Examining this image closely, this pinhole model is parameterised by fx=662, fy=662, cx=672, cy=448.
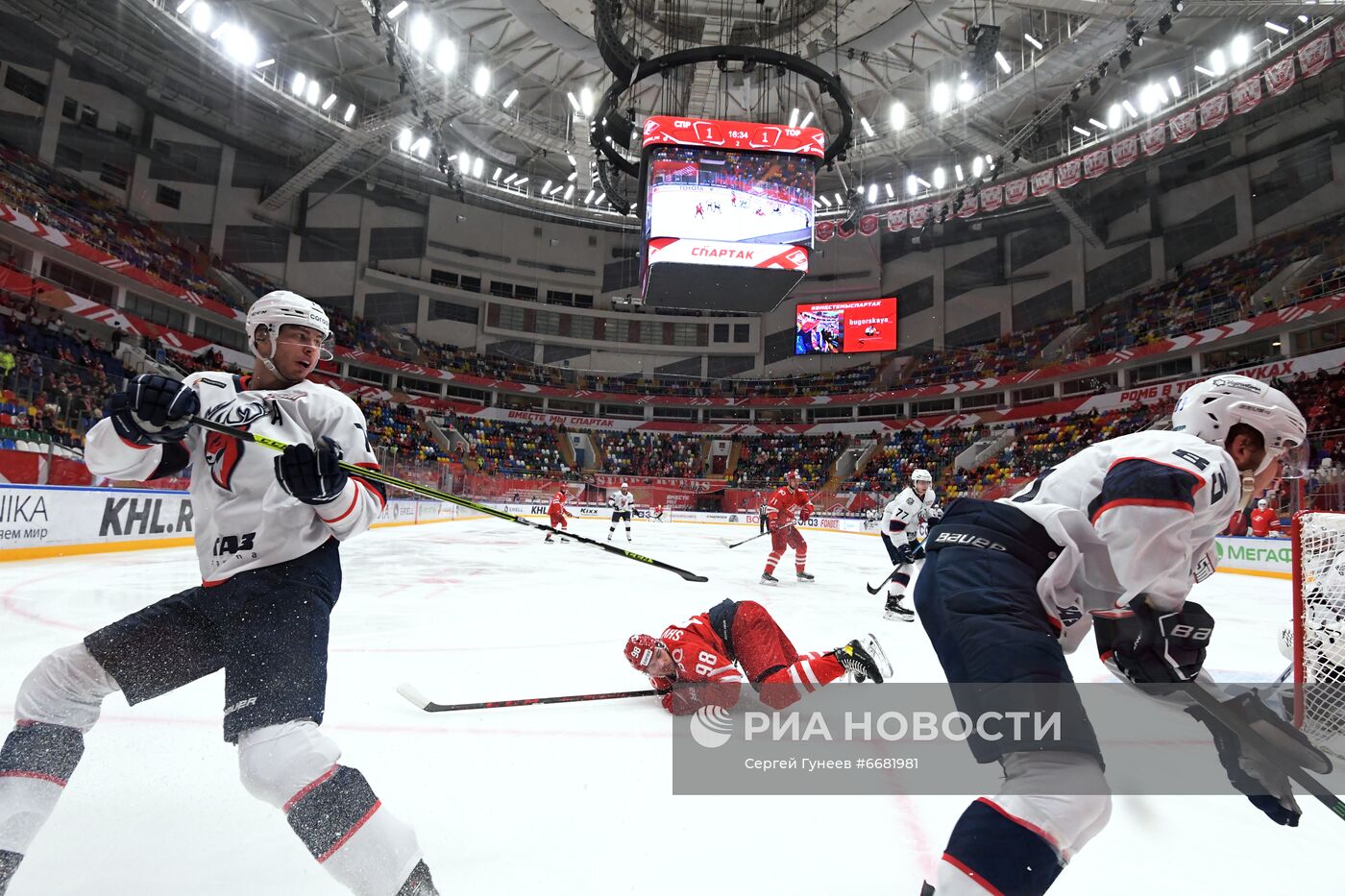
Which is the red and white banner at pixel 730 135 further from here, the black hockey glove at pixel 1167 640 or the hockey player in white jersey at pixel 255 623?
the black hockey glove at pixel 1167 640

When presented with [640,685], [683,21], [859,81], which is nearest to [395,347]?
[683,21]

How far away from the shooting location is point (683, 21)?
1683 centimetres

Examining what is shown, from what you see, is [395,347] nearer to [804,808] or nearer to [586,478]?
[586,478]

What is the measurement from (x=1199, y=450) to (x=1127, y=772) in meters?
1.66

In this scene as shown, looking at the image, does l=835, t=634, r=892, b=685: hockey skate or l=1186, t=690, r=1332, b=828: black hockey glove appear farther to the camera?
l=835, t=634, r=892, b=685: hockey skate

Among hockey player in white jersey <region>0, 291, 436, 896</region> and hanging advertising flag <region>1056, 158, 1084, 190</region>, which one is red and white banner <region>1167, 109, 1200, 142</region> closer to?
hanging advertising flag <region>1056, 158, 1084, 190</region>

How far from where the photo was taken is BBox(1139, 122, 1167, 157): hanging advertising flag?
17.3m

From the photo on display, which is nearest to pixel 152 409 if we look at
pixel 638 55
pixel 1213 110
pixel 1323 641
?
pixel 1323 641

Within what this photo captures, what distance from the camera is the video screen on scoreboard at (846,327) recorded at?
110 ft

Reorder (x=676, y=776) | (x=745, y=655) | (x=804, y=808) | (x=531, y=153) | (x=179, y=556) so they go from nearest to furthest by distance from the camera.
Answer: (x=804, y=808) < (x=676, y=776) < (x=745, y=655) < (x=179, y=556) < (x=531, y=153)

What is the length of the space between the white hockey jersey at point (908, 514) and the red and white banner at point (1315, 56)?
15.1 m

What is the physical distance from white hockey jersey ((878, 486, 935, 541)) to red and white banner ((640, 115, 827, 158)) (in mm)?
10030

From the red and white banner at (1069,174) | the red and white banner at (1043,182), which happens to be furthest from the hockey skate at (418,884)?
the red and white banner at (1043,182)

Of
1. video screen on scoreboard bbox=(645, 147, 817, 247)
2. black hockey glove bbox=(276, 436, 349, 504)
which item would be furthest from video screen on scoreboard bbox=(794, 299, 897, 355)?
black hockey glove bbox=(276, 436, 349, 504)
